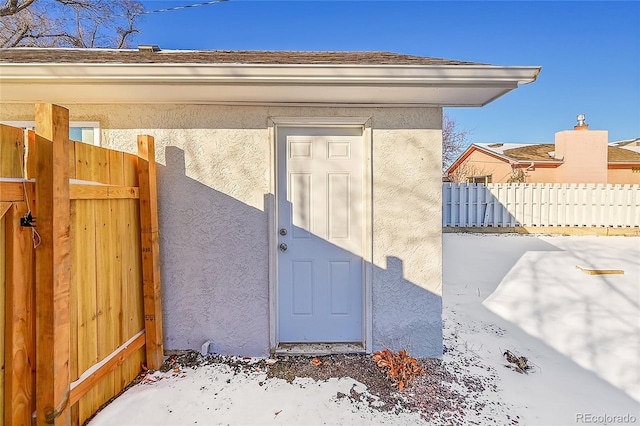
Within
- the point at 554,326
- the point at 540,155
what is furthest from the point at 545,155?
the point at 554,326

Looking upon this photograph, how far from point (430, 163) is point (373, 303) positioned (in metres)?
1.59

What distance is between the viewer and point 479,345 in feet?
11.3

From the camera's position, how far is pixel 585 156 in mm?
13703

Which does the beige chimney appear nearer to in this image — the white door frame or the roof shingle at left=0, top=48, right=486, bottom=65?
the roof shingle at left=0, top=48, right=486, bottom=65

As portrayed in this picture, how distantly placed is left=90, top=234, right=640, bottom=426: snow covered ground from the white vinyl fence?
499 cm

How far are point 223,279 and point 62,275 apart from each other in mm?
1467

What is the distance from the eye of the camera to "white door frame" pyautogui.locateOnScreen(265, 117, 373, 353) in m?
3.14

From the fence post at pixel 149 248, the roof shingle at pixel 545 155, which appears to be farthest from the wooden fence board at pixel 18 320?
the roof shingle at pixel 545 155

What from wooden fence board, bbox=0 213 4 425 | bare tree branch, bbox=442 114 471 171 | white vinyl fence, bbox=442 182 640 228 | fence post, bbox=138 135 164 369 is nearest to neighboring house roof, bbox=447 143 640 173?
bare tree branch, bbox=442 114 471 171

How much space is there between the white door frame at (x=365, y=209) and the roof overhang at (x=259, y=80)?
31 cm

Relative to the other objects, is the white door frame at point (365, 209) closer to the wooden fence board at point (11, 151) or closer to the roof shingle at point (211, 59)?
the roof shingle at point (211, 59)

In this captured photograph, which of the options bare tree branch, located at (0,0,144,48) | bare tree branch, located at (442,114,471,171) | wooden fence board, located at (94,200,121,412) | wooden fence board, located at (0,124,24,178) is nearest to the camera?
wooden fence board, located at (0,124,24,178)

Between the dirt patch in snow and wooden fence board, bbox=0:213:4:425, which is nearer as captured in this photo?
wooden fence board, bbox=0:213:4:425

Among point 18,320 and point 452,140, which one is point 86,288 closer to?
point 18,320
